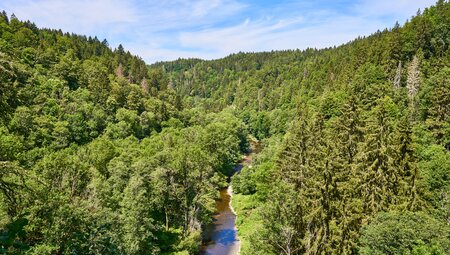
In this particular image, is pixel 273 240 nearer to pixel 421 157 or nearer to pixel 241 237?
pixel 241 237

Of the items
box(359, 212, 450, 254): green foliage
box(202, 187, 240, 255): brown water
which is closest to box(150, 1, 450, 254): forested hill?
box(359, 212, 450, 254): green foliage

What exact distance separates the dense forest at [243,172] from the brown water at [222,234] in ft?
5.38

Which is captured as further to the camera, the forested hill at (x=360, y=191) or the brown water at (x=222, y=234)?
the brown water at (x=222, y=234)

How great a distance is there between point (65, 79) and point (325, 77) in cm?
8066

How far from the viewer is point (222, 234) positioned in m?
47.8

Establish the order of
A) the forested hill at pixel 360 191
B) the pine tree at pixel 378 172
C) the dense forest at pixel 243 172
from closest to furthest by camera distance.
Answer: the dense forest at pixel 243 172
the forested hill at pixel 360 191
the pine tree at pixel 378 172

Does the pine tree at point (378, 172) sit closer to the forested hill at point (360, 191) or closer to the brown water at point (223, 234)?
the forested hill at point (360, 191)

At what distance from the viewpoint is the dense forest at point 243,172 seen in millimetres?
24812

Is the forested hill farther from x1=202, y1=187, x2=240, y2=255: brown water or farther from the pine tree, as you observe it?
x1=202, y1=187, x2=240, y2=255: brown water

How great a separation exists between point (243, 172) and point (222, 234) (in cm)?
1931

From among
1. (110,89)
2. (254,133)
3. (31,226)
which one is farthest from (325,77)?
(31,226)

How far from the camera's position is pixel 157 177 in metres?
40.3

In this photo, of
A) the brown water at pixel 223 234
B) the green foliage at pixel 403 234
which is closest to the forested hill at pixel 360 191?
the green foliage at pixel 403 234

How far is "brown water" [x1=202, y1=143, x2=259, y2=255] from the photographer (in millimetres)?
42906
